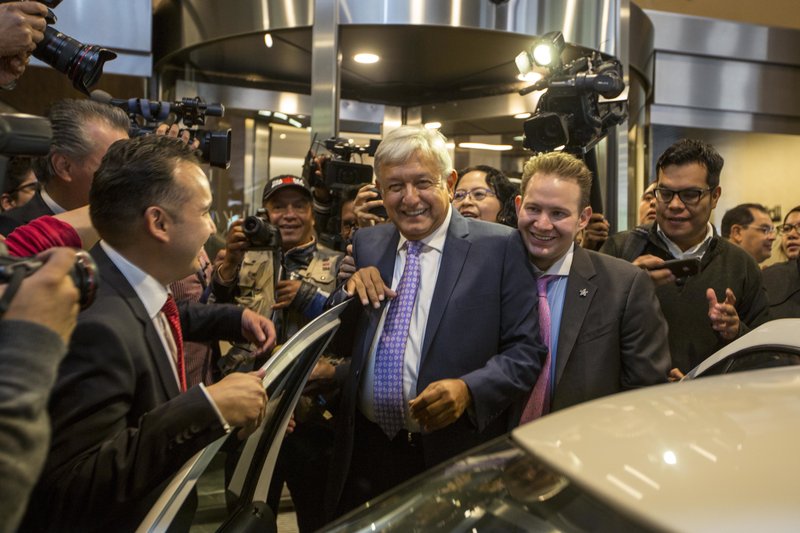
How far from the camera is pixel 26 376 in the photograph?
38.1 inches

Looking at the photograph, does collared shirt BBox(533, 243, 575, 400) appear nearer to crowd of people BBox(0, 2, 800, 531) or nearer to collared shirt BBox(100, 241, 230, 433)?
crowd of people BBox(0, 2, 800, 531)

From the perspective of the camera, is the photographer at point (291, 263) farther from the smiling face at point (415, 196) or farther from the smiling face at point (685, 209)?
the smiling face at point (685, 209)

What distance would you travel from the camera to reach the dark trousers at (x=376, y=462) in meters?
2.34

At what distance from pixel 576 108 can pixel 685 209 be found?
0.52 m

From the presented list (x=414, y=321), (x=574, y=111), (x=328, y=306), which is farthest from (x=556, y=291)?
(x=574, y=111)

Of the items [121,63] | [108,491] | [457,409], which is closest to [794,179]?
[121,63]

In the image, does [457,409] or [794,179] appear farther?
[794,179]

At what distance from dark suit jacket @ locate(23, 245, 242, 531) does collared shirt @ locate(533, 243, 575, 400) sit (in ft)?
3.84

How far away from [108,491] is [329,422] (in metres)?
1.30

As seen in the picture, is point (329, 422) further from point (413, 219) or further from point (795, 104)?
point (795, 104)

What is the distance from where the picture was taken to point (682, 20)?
21.0 ft

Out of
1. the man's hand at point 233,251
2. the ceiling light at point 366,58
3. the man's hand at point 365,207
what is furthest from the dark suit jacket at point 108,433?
the ceiling light at point 366,58

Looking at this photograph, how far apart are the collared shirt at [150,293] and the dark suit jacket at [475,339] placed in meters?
0.77

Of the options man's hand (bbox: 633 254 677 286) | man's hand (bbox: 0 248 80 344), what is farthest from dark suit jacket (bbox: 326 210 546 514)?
man's hand (bbox: 0 248 80 344)
